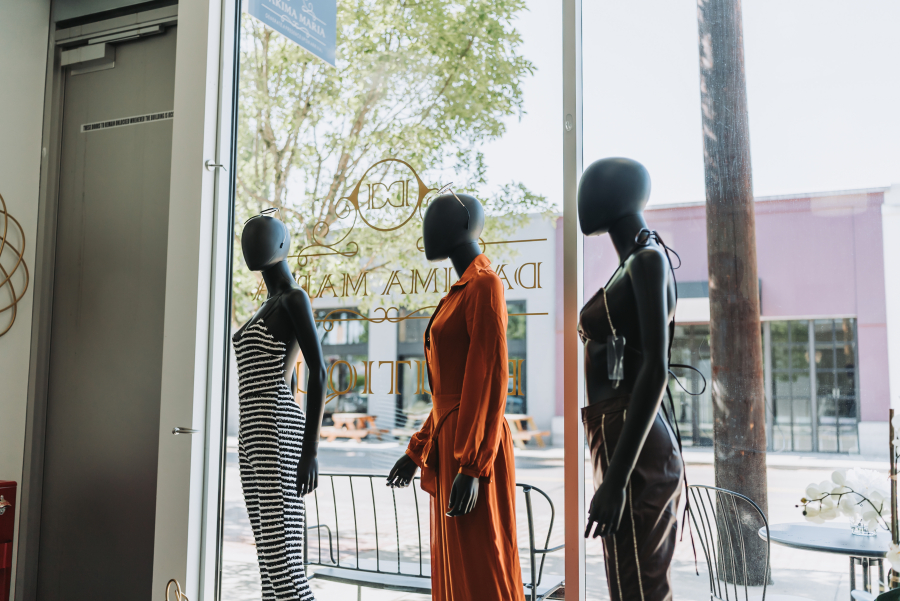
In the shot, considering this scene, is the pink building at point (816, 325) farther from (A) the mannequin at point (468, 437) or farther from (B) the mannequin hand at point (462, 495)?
(B) the mannequin hand at point (462, 495)

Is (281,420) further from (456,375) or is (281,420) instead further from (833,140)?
(833,140)

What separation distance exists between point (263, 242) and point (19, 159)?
178 centimetres

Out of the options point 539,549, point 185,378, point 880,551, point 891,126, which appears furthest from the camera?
point 185,378

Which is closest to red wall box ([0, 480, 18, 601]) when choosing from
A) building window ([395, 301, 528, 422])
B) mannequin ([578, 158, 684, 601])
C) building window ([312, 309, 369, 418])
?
building window ([312, 309, 369, 418])

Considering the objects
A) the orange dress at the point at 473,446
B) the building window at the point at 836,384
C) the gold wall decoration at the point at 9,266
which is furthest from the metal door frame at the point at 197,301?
the building window at the point at 836,384

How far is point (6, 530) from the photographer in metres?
3.10

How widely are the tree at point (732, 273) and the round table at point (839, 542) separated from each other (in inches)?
3.2

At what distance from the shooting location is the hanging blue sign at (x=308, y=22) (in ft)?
9.43

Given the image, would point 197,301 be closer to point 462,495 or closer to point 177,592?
point 177,592

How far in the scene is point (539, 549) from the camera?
2.29 metres

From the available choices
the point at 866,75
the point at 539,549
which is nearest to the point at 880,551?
the point at 539,549

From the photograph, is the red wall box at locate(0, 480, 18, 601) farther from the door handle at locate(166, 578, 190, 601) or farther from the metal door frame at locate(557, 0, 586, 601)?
the metal door frame at locate(557, 0, 586, 601)

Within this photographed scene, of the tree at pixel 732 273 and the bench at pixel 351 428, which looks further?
the bench at pixel 351 428

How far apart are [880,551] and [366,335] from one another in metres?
1.79
